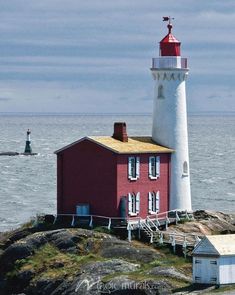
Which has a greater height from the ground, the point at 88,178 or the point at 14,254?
the point at 88,178

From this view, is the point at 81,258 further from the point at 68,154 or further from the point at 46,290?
the point at 68,154

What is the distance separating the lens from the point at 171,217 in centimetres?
5194

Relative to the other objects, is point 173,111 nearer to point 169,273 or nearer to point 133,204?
point 133,204

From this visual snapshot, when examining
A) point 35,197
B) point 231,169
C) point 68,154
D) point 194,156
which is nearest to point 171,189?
point 68,154

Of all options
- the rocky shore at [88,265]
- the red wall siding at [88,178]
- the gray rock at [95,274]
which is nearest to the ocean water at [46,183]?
the red wall siding at [88,178]

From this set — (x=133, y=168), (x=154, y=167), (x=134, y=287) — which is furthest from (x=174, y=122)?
(x=134, y=287)

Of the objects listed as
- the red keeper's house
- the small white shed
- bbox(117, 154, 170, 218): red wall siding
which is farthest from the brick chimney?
the small white shed

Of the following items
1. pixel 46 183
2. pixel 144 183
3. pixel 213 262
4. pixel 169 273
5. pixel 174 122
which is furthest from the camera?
pixel 46 183

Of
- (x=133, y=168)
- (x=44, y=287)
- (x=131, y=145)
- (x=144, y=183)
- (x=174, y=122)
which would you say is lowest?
(x=44, y=287)

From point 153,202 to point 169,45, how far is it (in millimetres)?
7168

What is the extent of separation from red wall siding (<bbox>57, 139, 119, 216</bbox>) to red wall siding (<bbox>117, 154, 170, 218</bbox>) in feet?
1.14

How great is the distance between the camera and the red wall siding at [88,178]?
49594mm

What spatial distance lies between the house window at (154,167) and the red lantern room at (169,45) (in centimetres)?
484

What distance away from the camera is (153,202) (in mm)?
51406
